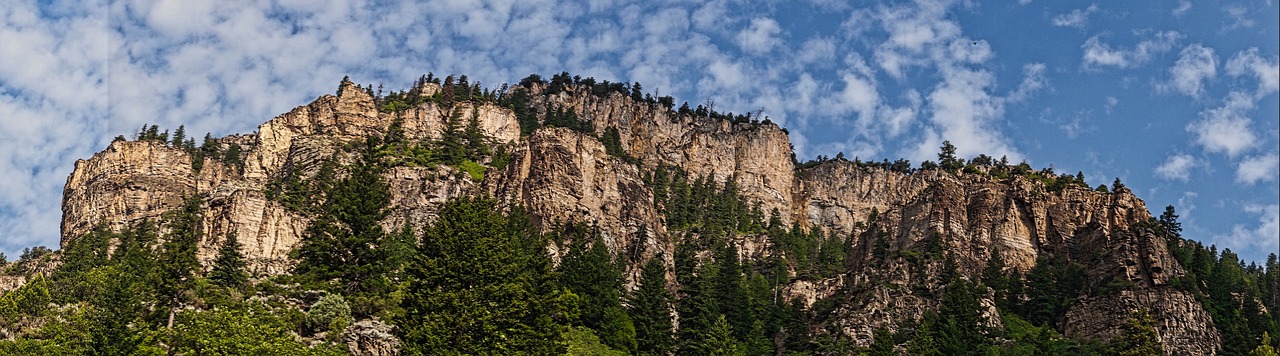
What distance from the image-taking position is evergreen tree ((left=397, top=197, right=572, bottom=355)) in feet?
233

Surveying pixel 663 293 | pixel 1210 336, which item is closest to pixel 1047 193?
pixel 1210 336

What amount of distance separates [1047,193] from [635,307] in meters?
61.3

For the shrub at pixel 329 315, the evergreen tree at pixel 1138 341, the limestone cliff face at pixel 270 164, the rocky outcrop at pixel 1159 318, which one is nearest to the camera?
the shrub at pixel 329 315

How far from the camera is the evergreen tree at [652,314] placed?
10175cm

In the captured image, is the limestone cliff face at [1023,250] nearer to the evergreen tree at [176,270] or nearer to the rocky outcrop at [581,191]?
the rocky outcrop at [581,191]

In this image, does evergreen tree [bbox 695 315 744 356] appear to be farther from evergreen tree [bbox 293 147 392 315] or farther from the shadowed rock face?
evergreen tree [bbox 293 147 392 315]

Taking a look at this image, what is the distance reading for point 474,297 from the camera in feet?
243

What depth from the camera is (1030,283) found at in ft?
408

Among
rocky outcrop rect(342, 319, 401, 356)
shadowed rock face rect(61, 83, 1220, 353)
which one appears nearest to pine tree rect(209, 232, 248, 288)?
shadowed rock face rect(61, 83, 1220, 353)

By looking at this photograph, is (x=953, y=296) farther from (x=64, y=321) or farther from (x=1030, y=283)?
(x=64, y=321)

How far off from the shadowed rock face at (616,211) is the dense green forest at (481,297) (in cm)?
258

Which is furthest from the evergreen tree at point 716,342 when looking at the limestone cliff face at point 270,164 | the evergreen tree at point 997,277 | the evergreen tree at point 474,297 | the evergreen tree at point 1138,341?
the limestone cliff face at point 270,164

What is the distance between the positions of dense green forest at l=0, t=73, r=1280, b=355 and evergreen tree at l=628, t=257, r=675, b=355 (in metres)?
0.23

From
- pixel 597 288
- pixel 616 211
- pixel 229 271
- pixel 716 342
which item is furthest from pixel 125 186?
pixel 716 342
